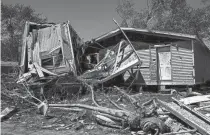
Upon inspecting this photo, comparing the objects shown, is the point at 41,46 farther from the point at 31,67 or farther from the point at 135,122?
the point at 135,122

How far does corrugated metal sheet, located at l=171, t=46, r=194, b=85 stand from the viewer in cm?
1212

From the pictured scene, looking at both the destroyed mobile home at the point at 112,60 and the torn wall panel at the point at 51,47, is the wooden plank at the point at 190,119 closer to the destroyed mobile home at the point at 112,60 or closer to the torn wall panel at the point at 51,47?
the destroyed mobile home at the point at 112,60

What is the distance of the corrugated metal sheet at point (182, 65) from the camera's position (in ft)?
39.8

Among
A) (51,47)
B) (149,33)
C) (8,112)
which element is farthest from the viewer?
(149,33)

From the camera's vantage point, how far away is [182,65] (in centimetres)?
1219

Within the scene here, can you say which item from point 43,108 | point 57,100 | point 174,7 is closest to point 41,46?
point 57,100

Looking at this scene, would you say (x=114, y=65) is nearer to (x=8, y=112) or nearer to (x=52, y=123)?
(x=52, y=123)

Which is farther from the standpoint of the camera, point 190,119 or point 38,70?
point 38,70

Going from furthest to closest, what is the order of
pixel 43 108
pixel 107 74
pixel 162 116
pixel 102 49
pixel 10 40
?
pixel 10 40, pixel 102 49, pixel 107 74, pixel 43 108, pixel 162 116

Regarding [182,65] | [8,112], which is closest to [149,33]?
[182,65]

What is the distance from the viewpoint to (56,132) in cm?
592

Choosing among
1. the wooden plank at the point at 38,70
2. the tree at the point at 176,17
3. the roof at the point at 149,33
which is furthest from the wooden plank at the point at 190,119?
the tree at the point at 176,17

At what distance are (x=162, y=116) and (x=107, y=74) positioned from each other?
4.73m

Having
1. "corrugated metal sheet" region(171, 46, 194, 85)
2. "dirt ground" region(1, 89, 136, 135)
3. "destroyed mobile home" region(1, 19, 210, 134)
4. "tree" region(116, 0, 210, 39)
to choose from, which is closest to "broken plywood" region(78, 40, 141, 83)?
"destroyed mobile home" region(1, 19, 210, 134)
